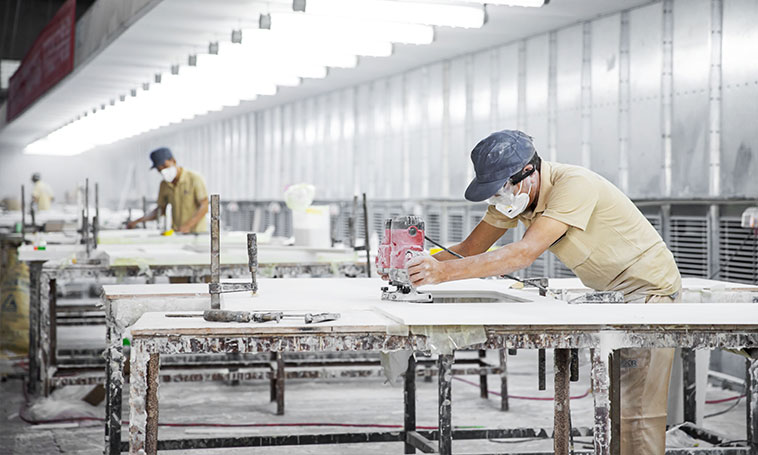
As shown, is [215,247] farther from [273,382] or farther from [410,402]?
[273,382]

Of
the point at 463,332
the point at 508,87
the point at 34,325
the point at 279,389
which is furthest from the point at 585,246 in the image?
the point at 508,87

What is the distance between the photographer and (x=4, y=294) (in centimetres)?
751

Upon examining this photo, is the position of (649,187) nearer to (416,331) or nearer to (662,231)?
(662,231)

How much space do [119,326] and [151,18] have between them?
5298mm

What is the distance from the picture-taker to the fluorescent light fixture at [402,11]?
20.9 ft

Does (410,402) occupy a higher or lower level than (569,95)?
→ lower

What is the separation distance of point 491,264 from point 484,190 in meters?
0.29

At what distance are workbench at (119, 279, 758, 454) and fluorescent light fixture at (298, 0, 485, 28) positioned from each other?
3512 mm

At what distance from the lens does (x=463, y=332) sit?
2838 millimetres

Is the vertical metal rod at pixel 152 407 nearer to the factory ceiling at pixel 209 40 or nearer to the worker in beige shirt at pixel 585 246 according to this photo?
the worker in beige shirt at pixel 585 246

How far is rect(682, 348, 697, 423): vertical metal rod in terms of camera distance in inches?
184

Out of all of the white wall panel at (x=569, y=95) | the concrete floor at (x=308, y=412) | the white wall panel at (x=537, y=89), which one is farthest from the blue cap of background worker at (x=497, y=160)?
the white wall panel at (x=537, y=89)

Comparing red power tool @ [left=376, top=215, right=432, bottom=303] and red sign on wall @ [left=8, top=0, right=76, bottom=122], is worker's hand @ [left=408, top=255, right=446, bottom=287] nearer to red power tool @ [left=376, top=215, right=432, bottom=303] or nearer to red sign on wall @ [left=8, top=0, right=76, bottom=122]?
red power tool @ [left=376, top=215, right=432, bottom=303]

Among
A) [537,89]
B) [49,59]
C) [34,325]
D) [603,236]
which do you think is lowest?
[34,325]
